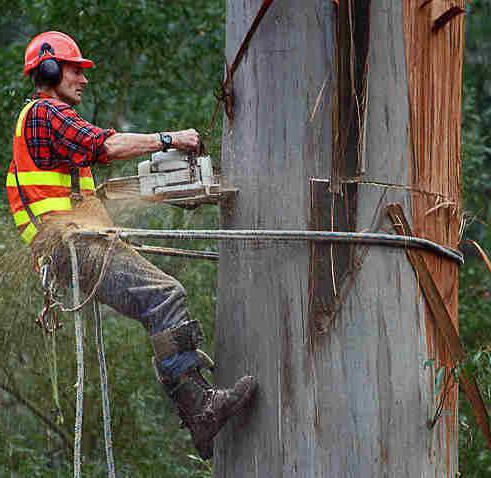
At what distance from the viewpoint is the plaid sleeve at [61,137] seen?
4.55 metres

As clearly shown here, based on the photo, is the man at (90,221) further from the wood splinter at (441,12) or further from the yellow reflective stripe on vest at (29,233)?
the wood splinter at (441,12)

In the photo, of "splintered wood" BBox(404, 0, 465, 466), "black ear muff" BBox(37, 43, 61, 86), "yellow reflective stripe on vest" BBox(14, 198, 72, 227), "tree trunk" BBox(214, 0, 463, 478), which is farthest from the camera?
"black ear muff" BBox(37, 43, 61, 86)

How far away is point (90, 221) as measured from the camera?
466 cm

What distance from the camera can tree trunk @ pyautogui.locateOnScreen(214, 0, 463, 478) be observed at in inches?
152

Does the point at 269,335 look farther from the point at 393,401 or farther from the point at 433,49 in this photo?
the point at 433,49

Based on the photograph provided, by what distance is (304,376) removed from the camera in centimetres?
393

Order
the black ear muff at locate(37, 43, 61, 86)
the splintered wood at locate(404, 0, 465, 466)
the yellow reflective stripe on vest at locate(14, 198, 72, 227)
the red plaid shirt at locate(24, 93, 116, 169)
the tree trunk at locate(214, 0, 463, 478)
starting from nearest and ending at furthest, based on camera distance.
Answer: the tree trunk at locate(214, 0, 463, 478) → the splintered wood at locate(404, 0, 465, 466) → the red plaid shirt at locate(24, 93, 116, 169) → the yellow reflective stripe on vest at locate(14, 198, 72, 227) → the black ear muff at locate(37, 43, 61, 86)

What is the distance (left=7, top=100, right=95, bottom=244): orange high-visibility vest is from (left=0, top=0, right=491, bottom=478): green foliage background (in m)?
A: 0.72

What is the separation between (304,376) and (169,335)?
1.93 feet

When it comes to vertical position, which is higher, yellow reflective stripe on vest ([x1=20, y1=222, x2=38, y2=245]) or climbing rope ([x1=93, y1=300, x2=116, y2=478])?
yellow reflective stripe on vest ([x1=20, y1=222, x2=38, y2=245])

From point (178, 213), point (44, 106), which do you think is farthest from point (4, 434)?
point (44, 106)

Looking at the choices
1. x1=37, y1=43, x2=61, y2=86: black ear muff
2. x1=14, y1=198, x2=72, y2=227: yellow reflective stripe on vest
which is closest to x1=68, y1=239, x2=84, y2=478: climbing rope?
x1=14, y1=198, x2=72, y2=227: yellow reflective stripe on vest

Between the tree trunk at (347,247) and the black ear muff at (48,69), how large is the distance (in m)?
1.14

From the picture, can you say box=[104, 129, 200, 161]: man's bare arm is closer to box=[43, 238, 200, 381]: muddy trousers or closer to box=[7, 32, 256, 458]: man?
box=[7, 32, 256, 458]: man
